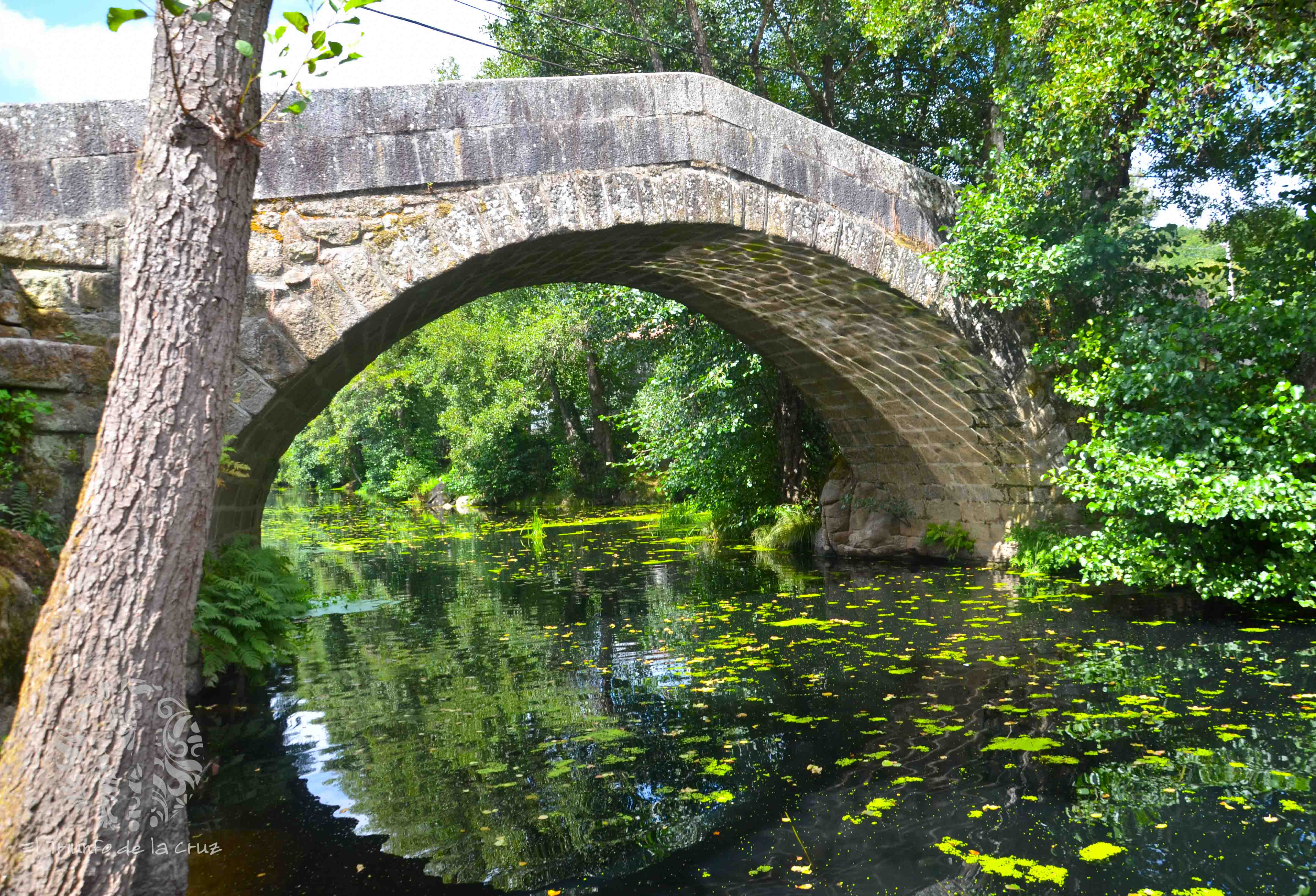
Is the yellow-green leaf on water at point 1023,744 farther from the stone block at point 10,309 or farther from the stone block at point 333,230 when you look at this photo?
the stone block at point 10,309

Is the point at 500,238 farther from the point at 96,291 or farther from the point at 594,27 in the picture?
the point at 594,27

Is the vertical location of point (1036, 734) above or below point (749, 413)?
below

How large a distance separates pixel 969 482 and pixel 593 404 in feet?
42.7

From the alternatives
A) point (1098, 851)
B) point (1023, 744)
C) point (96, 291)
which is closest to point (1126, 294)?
point (1023, 744)

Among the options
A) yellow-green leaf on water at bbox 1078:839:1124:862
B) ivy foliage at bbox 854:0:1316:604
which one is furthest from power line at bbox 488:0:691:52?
yellow-green leaf on water at bbox 1078:839:1124:862

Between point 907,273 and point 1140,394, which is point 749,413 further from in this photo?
A: point 1140,394

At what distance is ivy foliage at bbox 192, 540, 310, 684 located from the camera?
5.24m

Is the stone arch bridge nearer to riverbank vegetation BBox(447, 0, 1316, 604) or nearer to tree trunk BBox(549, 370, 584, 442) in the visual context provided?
riverbank vegetation BBox(447, 0, 1316, 604)

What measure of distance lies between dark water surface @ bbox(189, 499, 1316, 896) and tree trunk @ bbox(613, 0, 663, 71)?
8.84 meters

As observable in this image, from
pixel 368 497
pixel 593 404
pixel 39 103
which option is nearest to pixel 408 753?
pixel 39 103

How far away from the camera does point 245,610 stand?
5.52m

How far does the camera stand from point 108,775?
2293 mm

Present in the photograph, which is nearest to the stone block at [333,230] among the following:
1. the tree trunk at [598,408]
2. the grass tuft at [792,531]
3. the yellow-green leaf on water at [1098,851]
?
the yellow-green leaf on water at [1098,851]

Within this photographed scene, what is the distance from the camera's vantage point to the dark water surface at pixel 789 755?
9.55 feet
